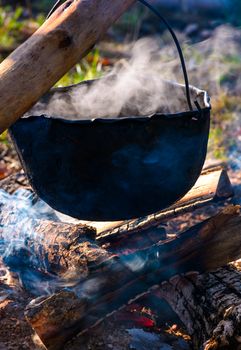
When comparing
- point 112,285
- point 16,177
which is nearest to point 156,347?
point 112,285

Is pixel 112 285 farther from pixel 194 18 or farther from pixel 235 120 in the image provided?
pixel 194 18

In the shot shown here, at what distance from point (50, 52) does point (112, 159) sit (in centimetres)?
50

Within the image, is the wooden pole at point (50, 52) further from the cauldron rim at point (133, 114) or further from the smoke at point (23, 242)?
the smoke at point (23, 242)

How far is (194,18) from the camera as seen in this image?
28.4 feet

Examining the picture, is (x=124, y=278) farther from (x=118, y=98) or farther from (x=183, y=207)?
(x=118, y=98)

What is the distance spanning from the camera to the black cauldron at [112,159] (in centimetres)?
237

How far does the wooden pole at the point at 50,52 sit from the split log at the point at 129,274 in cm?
77

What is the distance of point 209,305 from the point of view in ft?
8.44

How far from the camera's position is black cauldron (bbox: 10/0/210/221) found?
7.79ft

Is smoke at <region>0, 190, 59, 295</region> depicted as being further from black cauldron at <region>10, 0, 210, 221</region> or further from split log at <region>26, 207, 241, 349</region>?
black cauldron at <region>10, 0, 210, 221</region>

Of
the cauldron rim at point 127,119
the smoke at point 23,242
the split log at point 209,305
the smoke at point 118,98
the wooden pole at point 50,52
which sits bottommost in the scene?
the split log at point 209,305

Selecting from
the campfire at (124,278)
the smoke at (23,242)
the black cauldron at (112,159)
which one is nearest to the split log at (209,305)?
the campfire at (124,278)

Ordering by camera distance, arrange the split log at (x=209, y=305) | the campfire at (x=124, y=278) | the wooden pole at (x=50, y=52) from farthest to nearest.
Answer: the campfire at (x=124, y=278) → the split log at (x=209, y=305) → the wooden pole at (x=50, y=52)

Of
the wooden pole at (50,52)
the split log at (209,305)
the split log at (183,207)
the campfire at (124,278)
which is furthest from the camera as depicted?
the split log at (183,207)
